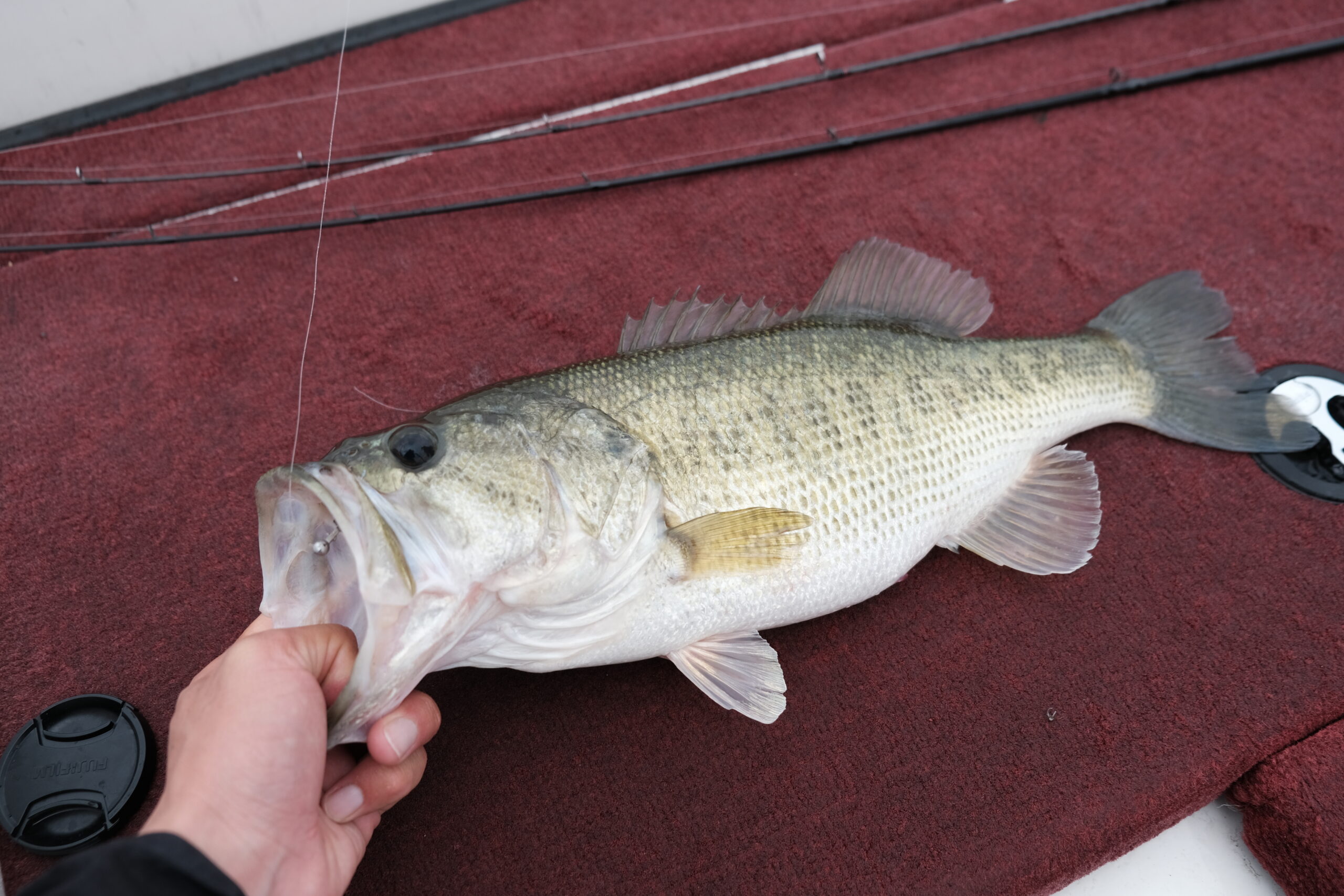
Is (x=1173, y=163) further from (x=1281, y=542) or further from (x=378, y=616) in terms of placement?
(x=378, y=616)

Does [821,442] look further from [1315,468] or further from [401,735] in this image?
[1315,468]

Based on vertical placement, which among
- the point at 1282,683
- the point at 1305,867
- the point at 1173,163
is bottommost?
the point at 1305,867

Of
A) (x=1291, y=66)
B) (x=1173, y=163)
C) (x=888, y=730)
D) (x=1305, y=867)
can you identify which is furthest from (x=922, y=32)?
(x=1305, y=867)

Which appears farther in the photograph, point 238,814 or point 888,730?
point 888,730

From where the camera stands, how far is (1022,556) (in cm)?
184

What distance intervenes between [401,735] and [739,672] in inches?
25.9

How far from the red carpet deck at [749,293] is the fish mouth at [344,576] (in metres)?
0.50

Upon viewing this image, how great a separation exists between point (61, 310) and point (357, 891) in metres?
1.87

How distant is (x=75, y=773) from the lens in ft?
5.13

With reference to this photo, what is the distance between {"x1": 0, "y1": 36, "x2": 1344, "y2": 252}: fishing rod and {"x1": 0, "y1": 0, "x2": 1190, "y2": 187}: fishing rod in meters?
0.19

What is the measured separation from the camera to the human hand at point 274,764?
109 cm

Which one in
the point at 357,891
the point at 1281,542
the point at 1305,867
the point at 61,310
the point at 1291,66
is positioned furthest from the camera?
the point at 1291,66

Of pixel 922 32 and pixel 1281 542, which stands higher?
pixel 922 32

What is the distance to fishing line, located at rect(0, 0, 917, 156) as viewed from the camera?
267 cm
